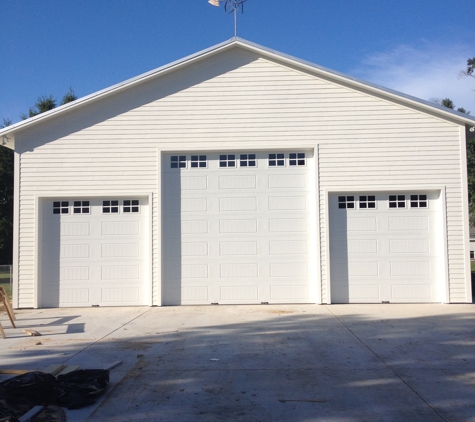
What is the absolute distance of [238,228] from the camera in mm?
12258

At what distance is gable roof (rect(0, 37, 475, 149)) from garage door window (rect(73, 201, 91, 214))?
2310 millimetres

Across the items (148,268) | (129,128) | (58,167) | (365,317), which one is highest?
(129,128)

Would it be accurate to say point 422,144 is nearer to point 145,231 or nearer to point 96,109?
point 145,231

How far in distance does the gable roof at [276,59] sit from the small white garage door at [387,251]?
7.13 feet

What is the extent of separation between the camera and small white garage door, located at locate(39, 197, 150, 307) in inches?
482

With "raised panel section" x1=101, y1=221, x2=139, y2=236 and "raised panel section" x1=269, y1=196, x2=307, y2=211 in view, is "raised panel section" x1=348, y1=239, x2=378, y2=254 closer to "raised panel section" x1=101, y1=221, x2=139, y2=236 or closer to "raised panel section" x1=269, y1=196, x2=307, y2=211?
"raised panel section" x1=269, y1=196, x2=307, y2=211

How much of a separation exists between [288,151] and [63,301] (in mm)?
6994

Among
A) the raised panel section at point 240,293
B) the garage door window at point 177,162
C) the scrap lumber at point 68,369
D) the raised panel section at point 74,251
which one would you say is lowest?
the scrap lumber at point 68,369

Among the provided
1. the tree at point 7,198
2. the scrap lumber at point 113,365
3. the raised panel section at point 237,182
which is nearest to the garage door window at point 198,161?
the raised panel section at point 237,182

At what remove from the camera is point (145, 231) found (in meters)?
12.3

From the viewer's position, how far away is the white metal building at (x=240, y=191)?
1209 cm

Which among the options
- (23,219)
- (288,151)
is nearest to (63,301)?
(23,219)

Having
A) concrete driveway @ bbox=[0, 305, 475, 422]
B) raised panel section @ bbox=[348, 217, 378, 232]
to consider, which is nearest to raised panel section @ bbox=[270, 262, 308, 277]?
concrete driveway @ bbox=[0, 305, 475, 422]

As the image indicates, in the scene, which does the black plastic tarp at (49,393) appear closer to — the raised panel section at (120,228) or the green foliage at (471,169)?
the raised panel section at (120,228)
